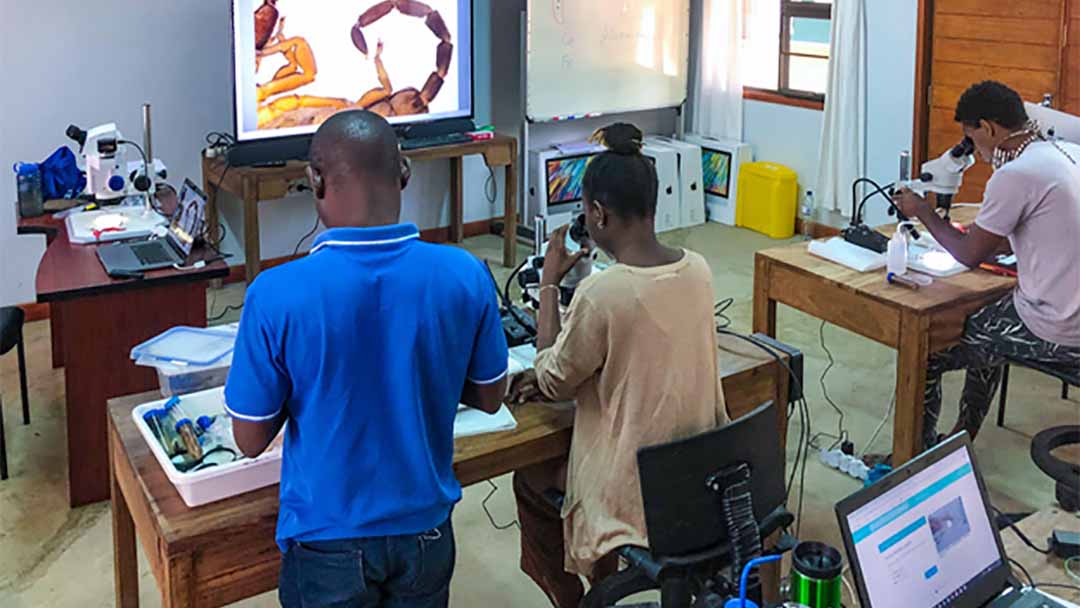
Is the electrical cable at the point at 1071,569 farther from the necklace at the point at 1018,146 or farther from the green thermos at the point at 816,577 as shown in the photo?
the necklace at the point at 1018,146

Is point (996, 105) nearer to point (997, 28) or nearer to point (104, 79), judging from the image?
point (997, 28)

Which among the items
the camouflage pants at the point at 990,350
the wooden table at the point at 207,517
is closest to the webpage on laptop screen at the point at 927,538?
the wooden table at the point at 207,517

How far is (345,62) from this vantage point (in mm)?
5379

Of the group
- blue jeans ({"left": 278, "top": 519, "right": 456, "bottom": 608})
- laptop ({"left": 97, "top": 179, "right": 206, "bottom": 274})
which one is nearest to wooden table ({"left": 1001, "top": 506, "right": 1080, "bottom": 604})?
blue jeans ({"left": 278, "top": 519, "right": 456, "bottom": 608})

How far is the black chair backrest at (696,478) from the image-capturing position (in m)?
2.00

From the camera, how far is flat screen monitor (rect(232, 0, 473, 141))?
5.07m

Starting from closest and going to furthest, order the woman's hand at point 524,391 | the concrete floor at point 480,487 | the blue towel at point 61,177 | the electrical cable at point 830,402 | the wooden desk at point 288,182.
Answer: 1. the woman's hand at point 524,391
2. the concrete floor at point 480,487
3. the electrical cable at point 830,402
4. the blue towel at point 61,177
5. the wooden desk at point 288,182

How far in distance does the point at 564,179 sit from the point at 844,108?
162 centimetres

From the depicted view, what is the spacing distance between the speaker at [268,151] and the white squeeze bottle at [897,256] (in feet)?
9.21

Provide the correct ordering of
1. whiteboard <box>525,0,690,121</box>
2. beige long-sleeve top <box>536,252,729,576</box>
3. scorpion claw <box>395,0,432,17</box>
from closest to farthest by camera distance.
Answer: beige long-sleeve top <box>536,252,729,576</box>, scorpion claw <box>395,0,432,17</box>, whiteboard <box>525,0,690,121</box>

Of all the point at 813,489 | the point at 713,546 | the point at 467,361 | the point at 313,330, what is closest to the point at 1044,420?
the point at 813,489

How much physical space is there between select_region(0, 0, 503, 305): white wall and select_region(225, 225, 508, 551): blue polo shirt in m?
3.76

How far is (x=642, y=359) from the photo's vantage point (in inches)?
83.7

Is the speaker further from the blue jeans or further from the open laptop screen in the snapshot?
the blue jeans
